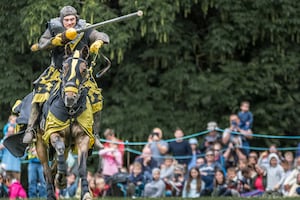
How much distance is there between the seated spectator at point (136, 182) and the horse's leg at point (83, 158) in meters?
5.82

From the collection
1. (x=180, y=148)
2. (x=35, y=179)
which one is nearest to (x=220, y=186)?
(x=180, y=148)

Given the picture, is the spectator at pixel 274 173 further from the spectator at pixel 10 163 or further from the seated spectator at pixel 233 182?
the spectator at pixel 10 163

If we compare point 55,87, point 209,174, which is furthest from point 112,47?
point 55,87

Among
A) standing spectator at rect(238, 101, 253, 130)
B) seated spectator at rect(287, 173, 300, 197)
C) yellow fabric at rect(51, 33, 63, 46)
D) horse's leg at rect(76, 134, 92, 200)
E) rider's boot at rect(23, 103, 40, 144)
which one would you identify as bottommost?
seated spectator at rect(287, 173, 300, 197)

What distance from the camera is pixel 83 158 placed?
47.0 feet

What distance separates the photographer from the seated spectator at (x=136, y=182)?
2016cm

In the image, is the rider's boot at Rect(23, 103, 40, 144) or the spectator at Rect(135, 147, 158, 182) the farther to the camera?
the spectator at Rect(135, 147, 158, 182)

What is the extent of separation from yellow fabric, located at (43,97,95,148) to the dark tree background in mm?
8775

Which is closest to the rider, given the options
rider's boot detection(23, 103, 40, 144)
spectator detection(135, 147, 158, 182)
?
rider's boot detection(23, 103, 40, 144)

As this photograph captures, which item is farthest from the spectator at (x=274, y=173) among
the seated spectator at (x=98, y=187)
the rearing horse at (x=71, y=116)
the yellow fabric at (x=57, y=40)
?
the yellow fabric at (x=57, y=40)

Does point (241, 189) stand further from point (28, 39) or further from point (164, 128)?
point (28, 39)

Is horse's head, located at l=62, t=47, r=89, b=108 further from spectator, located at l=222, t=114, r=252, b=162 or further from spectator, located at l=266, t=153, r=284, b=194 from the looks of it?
spectator, located at l=222, t=114, r=252, b=162

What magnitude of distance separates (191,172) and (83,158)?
5947 mm

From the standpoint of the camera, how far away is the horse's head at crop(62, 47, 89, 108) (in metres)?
13.8
